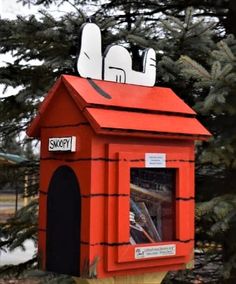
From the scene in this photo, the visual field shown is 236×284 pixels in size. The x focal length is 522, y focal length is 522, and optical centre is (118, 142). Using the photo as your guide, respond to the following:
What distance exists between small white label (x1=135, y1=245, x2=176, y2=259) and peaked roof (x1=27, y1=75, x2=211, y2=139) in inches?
20.7

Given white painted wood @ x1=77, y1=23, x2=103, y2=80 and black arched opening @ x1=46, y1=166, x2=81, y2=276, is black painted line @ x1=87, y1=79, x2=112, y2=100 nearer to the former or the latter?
white painted wood @ x1=77, y1=23, x2=103, y2=80

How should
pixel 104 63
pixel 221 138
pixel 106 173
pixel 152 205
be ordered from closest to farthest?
pixel 106 173, pixel 152 205, pixel 104 63, pixel 221 138

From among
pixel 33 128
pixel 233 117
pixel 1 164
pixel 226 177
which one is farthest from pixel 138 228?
pixel 1 164

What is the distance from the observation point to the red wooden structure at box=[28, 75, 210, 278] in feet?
Result: 7.50

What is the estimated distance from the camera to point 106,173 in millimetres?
2314

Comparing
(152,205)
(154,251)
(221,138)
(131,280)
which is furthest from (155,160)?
(221,138)

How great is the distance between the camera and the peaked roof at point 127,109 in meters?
2.32

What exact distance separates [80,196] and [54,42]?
1.94m

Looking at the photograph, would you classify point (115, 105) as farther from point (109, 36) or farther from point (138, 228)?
point (109, 36)

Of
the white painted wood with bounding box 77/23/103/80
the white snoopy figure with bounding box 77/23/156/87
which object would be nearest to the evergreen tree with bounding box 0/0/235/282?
the white snoopy figure with bounding box 77/23/156/87

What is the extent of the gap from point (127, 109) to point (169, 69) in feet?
4.74

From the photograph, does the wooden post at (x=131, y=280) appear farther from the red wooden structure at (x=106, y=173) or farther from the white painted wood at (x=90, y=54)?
the white painted wood at (x=90, y=54)

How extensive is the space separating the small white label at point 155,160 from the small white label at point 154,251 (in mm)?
380

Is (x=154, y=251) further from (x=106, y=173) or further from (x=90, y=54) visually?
(x=90, y=54)
